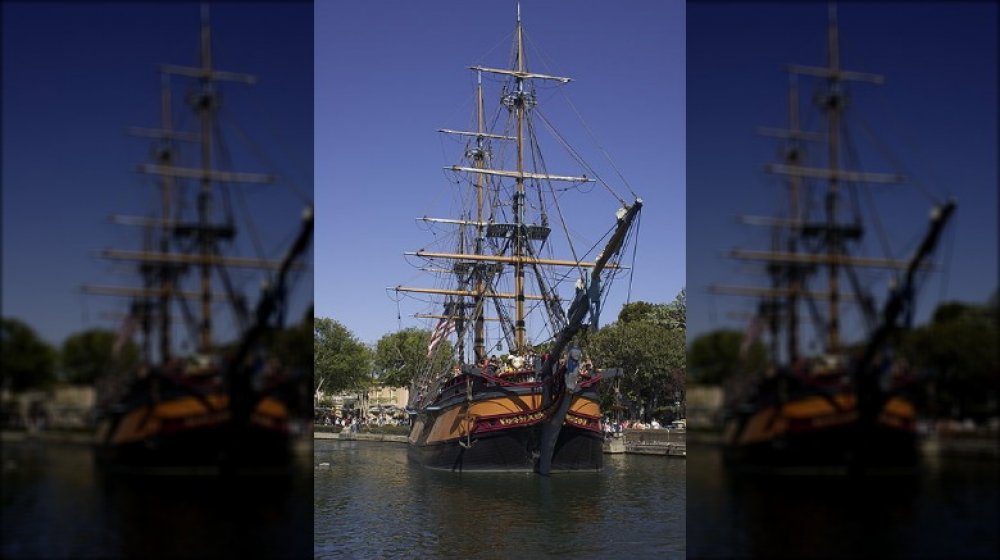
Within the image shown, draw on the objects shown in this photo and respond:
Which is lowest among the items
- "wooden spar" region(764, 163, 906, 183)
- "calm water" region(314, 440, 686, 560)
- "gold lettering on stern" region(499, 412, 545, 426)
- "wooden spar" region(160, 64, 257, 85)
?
"calm water" region(314, 440, 686, 560)

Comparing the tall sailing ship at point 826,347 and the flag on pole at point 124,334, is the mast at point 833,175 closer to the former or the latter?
the tall sailing ship at point 826,347

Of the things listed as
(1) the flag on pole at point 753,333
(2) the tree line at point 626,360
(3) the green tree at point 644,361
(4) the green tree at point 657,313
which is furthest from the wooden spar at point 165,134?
(4) the green tree at point 657,313

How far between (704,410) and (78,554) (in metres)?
3.37

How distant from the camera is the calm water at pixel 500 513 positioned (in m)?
19.8

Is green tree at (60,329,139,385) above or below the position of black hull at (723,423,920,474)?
above

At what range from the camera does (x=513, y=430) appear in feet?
113

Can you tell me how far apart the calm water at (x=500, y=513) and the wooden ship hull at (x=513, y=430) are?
1.79 feet

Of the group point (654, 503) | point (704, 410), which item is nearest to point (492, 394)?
point (654, 503)

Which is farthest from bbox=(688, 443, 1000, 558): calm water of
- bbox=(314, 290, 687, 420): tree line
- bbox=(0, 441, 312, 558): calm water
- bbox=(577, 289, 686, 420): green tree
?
bbox=(577, 289, 686, 420): green tree

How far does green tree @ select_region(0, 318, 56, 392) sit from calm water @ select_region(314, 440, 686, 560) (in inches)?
566

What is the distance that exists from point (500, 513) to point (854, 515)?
815 inches

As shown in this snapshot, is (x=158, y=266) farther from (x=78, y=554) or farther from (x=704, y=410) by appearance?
(x=704, y=410)

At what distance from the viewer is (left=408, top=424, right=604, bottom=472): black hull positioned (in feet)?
114

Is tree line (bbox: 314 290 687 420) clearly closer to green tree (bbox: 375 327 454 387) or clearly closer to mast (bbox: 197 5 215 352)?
green tree (bbox: 375 327 454 387)
